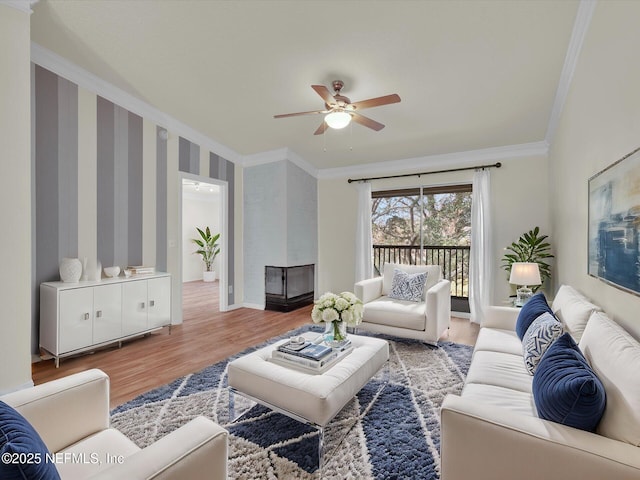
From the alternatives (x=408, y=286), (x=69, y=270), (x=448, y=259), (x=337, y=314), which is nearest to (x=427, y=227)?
(x=448, y=259)

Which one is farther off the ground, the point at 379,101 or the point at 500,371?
the point at 379,101

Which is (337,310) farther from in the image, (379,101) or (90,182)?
(90,182)

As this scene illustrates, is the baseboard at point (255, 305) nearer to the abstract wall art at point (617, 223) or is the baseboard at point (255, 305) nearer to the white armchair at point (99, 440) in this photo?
the white armchair at point (99, 440)

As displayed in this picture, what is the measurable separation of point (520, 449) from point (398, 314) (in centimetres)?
237

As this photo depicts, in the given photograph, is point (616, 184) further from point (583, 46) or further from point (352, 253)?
point (352, 253)

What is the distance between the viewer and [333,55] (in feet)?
9.68

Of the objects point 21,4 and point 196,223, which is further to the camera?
point 196,223

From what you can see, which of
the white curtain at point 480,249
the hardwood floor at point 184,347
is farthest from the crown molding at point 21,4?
the white curtain at point 480,249

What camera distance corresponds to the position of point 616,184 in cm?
173

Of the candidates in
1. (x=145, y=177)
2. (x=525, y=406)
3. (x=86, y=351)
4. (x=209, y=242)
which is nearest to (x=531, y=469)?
(x=525, y=406)

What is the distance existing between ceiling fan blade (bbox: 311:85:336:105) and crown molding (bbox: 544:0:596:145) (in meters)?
1.85

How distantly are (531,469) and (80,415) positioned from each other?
1762mm

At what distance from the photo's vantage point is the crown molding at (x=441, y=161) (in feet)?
14.3

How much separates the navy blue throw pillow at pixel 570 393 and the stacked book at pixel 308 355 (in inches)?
45.2
